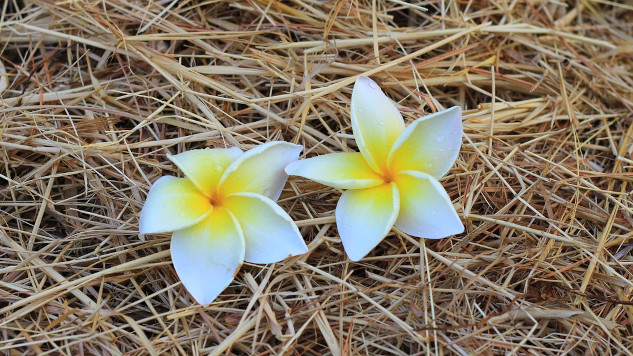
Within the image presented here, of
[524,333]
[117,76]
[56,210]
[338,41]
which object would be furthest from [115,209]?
[524,333]

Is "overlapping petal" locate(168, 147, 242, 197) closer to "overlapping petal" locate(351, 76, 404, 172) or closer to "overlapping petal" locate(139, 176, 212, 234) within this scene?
"overlapping petal" locate(139, 176, 212, 234)

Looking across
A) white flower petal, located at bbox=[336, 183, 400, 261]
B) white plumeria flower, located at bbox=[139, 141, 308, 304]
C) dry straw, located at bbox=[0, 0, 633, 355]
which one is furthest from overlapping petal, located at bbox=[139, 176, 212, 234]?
white flower petal, located at bbox=[336, 183, 400, 261]

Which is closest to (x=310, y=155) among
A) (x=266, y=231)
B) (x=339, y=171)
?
(x=339, y=171)

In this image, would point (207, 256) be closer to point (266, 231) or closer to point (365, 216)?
point (266, 231)

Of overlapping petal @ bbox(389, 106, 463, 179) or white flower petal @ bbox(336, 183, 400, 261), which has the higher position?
overlapping petal @ bbox(389, 106, 463, 179)

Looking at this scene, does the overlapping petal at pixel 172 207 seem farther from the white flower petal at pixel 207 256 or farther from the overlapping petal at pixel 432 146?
the overlapping petal at pixel 432 146

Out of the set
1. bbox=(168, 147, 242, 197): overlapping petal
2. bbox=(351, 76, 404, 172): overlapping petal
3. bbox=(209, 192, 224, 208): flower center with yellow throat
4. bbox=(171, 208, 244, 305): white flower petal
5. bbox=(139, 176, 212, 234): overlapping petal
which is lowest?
bbox=(171, 208, 244, 305): white flower petal

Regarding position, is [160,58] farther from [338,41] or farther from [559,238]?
[559,238]
